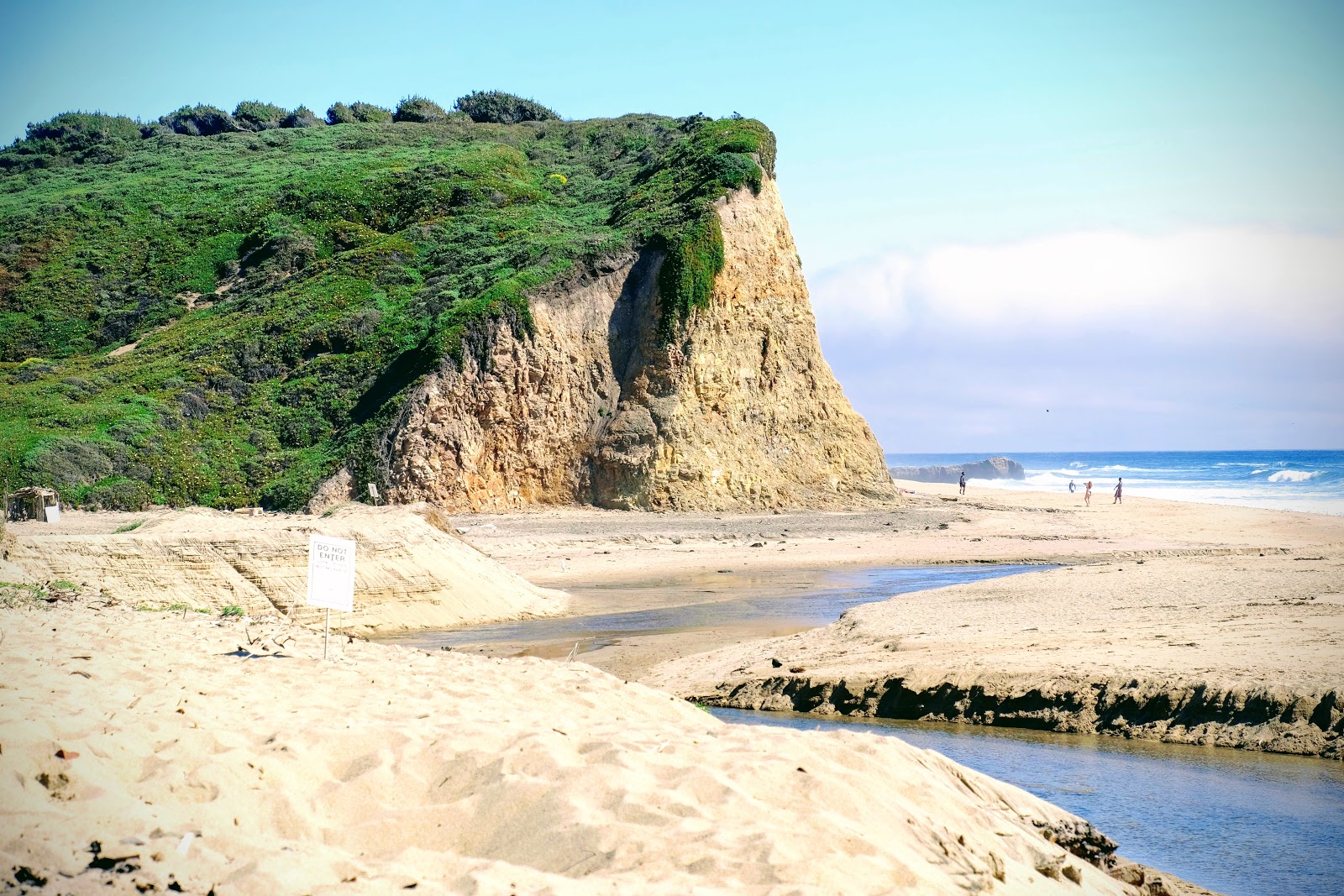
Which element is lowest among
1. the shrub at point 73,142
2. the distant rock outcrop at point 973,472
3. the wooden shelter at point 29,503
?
the wooden shelter at point 29,503

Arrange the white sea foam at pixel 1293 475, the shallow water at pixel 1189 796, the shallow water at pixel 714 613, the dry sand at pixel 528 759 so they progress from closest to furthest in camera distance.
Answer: the dry sand at pixel 528 759
the shallow water at pixel 1189 796
the shallow water at pixel 714 613
the white sea foam at pixel 1293 475

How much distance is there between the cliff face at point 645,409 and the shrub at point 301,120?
51332 mm

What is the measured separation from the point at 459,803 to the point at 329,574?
5169mm

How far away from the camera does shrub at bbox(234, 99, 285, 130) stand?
8381 centimetres

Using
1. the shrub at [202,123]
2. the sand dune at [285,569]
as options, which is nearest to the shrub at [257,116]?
the shrub at [202,123]

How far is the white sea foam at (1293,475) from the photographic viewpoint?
84375 millimetres

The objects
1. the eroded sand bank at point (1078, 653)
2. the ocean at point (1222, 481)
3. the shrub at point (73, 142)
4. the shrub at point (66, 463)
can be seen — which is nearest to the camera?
the eroded sand bank at point (1078, 653)

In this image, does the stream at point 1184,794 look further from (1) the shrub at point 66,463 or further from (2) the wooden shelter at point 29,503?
Answer: (1) the shrub at point 66,463

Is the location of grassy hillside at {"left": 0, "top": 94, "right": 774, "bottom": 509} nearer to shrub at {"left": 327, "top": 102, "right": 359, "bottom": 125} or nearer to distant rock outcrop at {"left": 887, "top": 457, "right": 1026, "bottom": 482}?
shrub at {"left": 327, "top": 102, "right": 359, "bottom": 125}

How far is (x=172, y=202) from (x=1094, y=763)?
209ft

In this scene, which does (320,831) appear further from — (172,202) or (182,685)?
(172,202)

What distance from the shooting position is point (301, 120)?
8331cm

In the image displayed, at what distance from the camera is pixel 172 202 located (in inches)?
2437

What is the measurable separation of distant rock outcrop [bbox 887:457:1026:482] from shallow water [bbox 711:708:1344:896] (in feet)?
335
